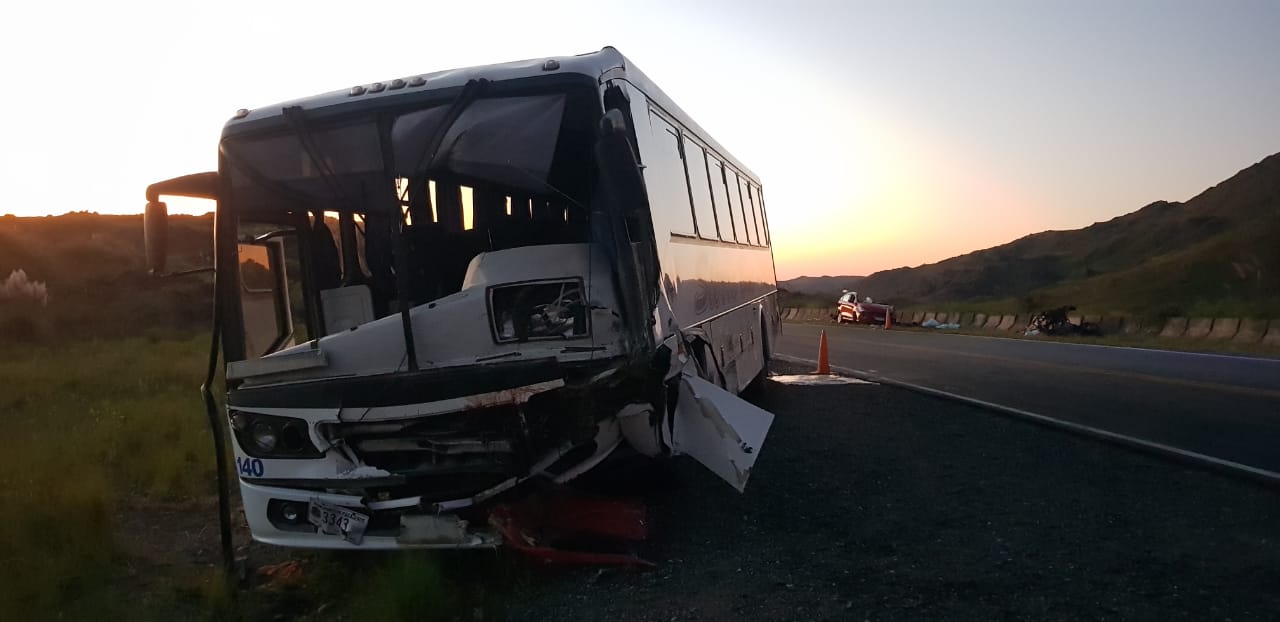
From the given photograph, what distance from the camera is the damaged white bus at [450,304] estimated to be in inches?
235

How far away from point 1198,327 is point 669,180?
2319 centimetres

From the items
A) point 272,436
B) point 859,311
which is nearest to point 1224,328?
point 859,311

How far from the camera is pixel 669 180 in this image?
8281 millimetres

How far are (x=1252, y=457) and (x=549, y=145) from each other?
678cm

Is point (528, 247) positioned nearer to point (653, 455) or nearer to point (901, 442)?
point (653, 455)

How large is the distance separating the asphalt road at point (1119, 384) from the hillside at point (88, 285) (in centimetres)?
1729

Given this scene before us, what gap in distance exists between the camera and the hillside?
116 feet

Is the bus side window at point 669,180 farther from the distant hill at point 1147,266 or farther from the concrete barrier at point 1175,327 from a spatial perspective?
the distant hill at point 1147,266

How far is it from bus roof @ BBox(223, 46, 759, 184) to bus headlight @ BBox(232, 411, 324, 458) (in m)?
1.93

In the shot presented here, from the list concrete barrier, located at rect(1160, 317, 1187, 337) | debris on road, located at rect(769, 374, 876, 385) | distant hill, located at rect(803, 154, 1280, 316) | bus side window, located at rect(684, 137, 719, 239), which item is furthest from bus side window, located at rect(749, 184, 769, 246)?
distant hill, located at rect(803, 154, 1280, 316)

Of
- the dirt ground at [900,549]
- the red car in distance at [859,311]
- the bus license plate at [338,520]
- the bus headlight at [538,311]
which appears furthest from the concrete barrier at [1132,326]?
the bus license plate at [338,520]

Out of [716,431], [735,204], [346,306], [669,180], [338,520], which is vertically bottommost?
[338,520]

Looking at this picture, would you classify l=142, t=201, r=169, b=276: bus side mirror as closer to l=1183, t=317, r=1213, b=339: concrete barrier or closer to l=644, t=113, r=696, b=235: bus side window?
l=644, t=113, r=696, b=235: bus side window

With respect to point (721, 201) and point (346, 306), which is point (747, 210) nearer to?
point (721, 201)
